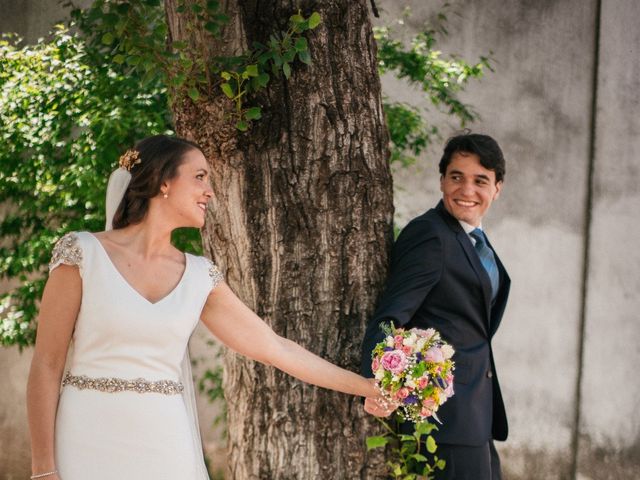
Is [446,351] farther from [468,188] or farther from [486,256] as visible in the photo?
[468,188]

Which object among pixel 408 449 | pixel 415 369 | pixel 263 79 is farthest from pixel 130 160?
pixel 408 449

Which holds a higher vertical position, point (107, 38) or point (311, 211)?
point (107, 38)

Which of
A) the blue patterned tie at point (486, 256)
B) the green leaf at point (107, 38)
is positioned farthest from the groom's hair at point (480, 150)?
the green leaf at point (107, 38)

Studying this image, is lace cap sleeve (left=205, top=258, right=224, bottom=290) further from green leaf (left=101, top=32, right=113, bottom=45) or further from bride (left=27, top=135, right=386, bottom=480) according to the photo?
green leaf (left=101, top=32, right=113, bottom=45)

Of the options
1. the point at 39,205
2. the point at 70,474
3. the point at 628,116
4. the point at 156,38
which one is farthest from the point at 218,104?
the point at 628,116

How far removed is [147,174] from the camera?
2.85m

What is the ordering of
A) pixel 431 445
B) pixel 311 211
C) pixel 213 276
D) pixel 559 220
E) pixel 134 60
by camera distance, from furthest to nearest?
pixel 559 220 < pixel 311 211 < pixel 134 60 < pixel 431 445 < pixel 213 276

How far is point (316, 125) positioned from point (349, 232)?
43cm

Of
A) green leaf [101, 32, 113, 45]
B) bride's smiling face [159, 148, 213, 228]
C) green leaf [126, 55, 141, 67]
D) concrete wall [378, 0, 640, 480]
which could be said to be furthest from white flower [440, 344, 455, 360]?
concrete wall [378, 0, 640, 480]

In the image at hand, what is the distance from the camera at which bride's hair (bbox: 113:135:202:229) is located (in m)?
2.85

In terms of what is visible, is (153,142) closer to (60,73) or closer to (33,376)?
(33,376)

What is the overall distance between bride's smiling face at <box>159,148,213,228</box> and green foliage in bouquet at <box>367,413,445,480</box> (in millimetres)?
1063

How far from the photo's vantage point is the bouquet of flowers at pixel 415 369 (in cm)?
285

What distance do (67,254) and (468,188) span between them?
154 centimetres
